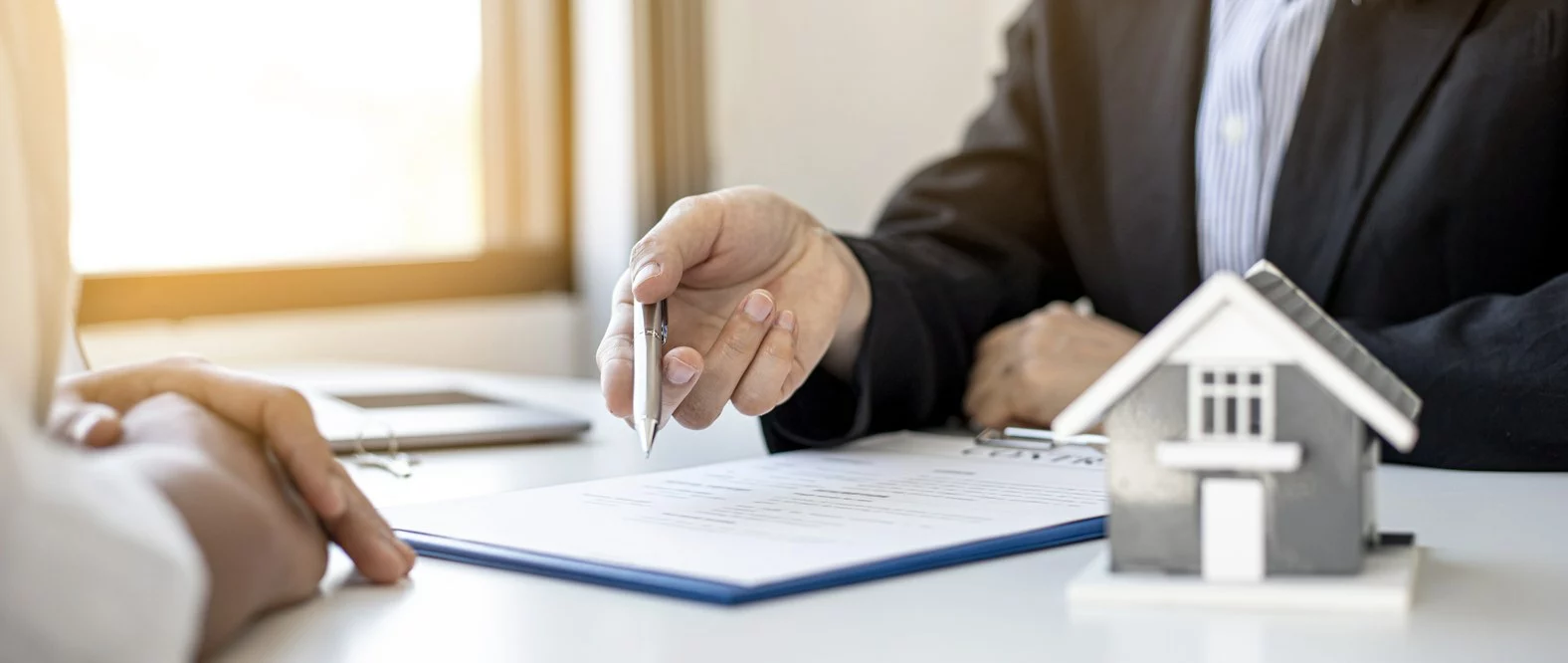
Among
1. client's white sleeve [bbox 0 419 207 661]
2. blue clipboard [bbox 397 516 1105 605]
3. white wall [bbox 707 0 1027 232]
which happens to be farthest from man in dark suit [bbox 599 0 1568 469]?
white wall [bbox 707 0 1027 232]

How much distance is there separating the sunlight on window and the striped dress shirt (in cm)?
131

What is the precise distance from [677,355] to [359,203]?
1645mm

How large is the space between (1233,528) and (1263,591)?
0.08ft

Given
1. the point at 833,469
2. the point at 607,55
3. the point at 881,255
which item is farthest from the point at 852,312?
the point at 607,55

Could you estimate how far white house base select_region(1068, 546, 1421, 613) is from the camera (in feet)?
1.89

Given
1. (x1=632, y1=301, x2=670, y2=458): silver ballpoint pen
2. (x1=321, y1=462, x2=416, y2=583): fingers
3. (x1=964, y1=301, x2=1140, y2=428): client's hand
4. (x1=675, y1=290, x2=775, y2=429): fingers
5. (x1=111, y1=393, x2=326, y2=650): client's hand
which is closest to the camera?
(x1=111, y1=393, x2=326, y2=650): client's hand

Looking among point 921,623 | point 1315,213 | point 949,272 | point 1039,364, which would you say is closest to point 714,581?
point 921,623

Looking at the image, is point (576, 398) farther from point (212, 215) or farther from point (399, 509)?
point (212, 215)

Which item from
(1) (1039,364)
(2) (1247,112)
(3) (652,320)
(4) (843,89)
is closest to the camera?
(3) (652,320)

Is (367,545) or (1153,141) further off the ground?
(1153,141)

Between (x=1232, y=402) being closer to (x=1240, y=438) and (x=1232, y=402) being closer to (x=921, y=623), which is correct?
(x=1240, y=438)

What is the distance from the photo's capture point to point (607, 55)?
2.60 metres

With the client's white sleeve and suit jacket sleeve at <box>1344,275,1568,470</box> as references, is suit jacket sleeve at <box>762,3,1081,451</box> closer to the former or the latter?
suit jacket sleeve at <box>1344,275,1568,470</box>

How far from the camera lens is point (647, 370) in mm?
842
